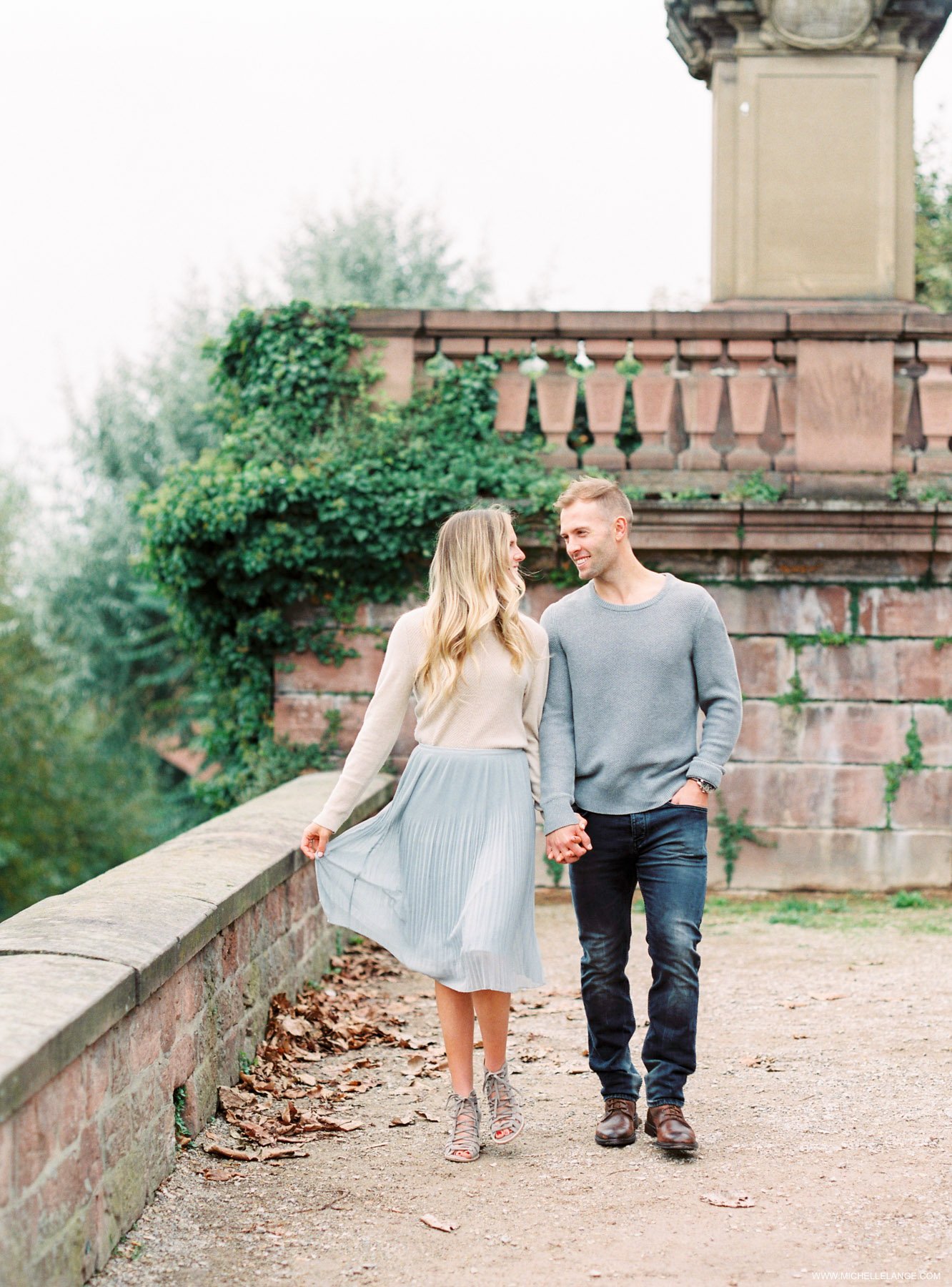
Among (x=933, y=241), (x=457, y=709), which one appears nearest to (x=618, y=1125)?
(x=457, y=709)

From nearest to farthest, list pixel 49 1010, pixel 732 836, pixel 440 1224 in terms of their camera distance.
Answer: pixel 49 1010 < pixel 440 1224 < pixel 732 836

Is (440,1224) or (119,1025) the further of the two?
(440,1224)

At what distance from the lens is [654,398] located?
8.30m

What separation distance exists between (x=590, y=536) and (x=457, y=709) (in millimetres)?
639

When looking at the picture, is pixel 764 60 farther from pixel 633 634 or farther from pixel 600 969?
Result: pixel 600 969

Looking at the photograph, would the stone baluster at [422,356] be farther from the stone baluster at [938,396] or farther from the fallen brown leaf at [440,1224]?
the fallen brown leaf at [440,1224]

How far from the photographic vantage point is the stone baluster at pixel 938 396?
820 cm

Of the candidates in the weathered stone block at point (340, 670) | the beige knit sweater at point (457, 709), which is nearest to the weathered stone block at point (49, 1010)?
the beige knit sweater at point (457, 709)

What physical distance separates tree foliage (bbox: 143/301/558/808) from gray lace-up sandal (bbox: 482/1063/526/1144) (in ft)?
14.9

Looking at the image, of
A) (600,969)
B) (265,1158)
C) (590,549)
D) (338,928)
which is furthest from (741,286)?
(265,1158)

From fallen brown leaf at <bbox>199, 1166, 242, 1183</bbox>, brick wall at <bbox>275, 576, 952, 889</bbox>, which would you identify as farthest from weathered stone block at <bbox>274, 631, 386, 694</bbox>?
fallen brown leaf at <bbox>199, 1166, 242, 1183</bbox>

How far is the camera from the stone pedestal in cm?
876

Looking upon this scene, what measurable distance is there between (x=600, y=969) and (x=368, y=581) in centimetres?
479

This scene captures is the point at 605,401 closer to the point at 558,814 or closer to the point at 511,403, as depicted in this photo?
the point at 511,403
